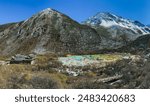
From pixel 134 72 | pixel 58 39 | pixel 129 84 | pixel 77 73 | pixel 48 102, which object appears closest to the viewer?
pixel 48 102

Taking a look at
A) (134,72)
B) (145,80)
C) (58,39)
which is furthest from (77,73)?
(58,39)

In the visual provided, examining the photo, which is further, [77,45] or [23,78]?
[77,45]

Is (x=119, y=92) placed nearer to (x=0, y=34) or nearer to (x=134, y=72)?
(x=134, y=72)

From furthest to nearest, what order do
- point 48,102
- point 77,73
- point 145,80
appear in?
1. point 77,73
2. point 145,80
3. point 48,102

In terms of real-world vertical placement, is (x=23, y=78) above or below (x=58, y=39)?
below

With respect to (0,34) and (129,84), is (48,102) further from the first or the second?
(0,34)

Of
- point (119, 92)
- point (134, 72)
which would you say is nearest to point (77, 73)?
point (134, 72)
